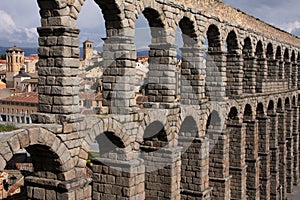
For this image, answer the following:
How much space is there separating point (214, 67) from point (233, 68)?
2.19 m

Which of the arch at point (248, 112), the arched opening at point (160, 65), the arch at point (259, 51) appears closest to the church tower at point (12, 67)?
the arch at point (259, 51)

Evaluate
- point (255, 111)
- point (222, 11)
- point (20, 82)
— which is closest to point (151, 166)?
point (222, 11)

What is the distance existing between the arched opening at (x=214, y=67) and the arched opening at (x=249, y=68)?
4.24 m

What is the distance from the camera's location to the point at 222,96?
17781 millimetres

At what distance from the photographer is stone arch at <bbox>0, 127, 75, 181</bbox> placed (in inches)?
322

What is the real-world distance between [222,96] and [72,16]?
386 inches

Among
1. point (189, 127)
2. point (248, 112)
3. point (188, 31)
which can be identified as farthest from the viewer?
point (248, 112)

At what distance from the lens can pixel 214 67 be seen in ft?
59.2

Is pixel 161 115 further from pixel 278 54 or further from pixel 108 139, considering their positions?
pixel 278 54

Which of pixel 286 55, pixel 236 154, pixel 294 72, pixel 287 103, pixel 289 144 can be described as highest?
pixel 286 55

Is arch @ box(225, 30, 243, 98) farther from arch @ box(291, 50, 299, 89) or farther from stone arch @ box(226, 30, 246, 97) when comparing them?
arch @ box(291, 50, 299, 89)

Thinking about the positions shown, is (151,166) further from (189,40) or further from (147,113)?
(189,40)

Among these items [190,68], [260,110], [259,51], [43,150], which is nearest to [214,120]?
[190,68]

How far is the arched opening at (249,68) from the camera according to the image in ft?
71.1
